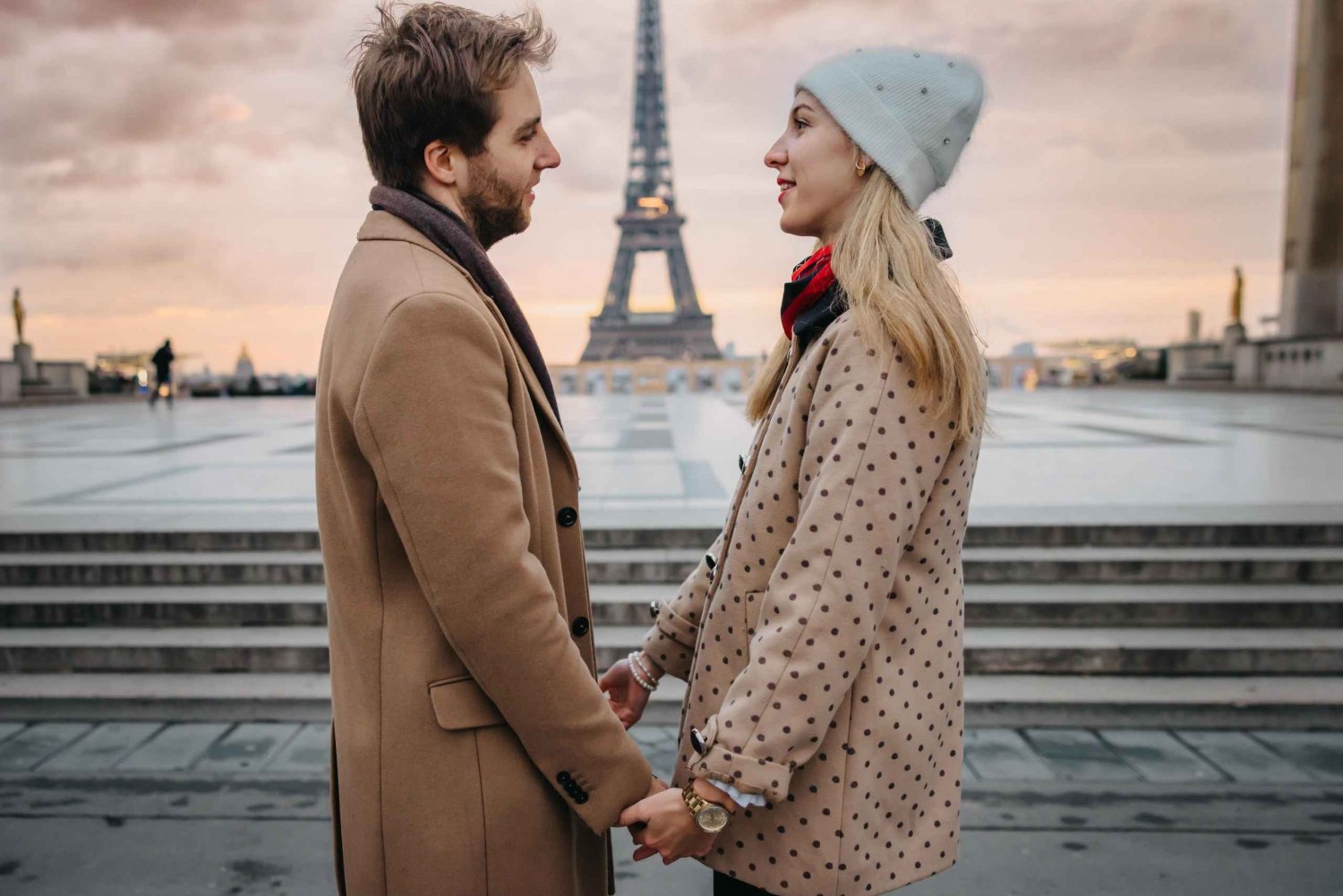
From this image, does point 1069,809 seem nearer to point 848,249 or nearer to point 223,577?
point 848,249

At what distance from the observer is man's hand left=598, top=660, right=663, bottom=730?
1.60m

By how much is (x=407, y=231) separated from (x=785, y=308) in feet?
1.78

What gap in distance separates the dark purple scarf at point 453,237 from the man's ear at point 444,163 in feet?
0.11

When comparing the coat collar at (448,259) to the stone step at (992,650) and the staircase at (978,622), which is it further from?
the stone step at (992,650)

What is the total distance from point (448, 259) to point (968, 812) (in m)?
2.42

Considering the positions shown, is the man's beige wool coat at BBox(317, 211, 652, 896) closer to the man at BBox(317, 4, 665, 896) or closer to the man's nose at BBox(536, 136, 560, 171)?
the man at BBox(317, 4, 665, 896)

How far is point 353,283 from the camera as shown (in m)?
1.14

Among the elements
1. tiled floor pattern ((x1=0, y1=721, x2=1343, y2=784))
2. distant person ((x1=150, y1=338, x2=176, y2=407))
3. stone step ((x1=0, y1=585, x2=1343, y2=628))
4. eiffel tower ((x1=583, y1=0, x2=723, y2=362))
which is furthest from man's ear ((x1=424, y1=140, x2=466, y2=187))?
eiffel tower ((x1=583, y1=0, x2=723, y2=362))

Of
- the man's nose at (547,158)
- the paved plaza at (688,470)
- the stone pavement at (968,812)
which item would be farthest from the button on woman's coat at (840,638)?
the stone pavement at (968,812)

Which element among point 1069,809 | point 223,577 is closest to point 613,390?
point 223,577

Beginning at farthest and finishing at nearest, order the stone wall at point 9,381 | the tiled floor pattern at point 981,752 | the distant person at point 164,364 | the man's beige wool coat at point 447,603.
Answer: the stone wall at point 9,381, the distant person at point 164,364, the tiled floor pattern at point 981,752, the man's beige wool coat at point 447,603

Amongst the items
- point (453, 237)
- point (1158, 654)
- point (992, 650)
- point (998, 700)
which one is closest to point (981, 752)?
point (998, 700)

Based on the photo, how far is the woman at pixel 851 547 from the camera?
116 cm

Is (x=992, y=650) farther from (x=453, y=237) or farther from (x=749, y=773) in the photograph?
(x=453, y=237)
